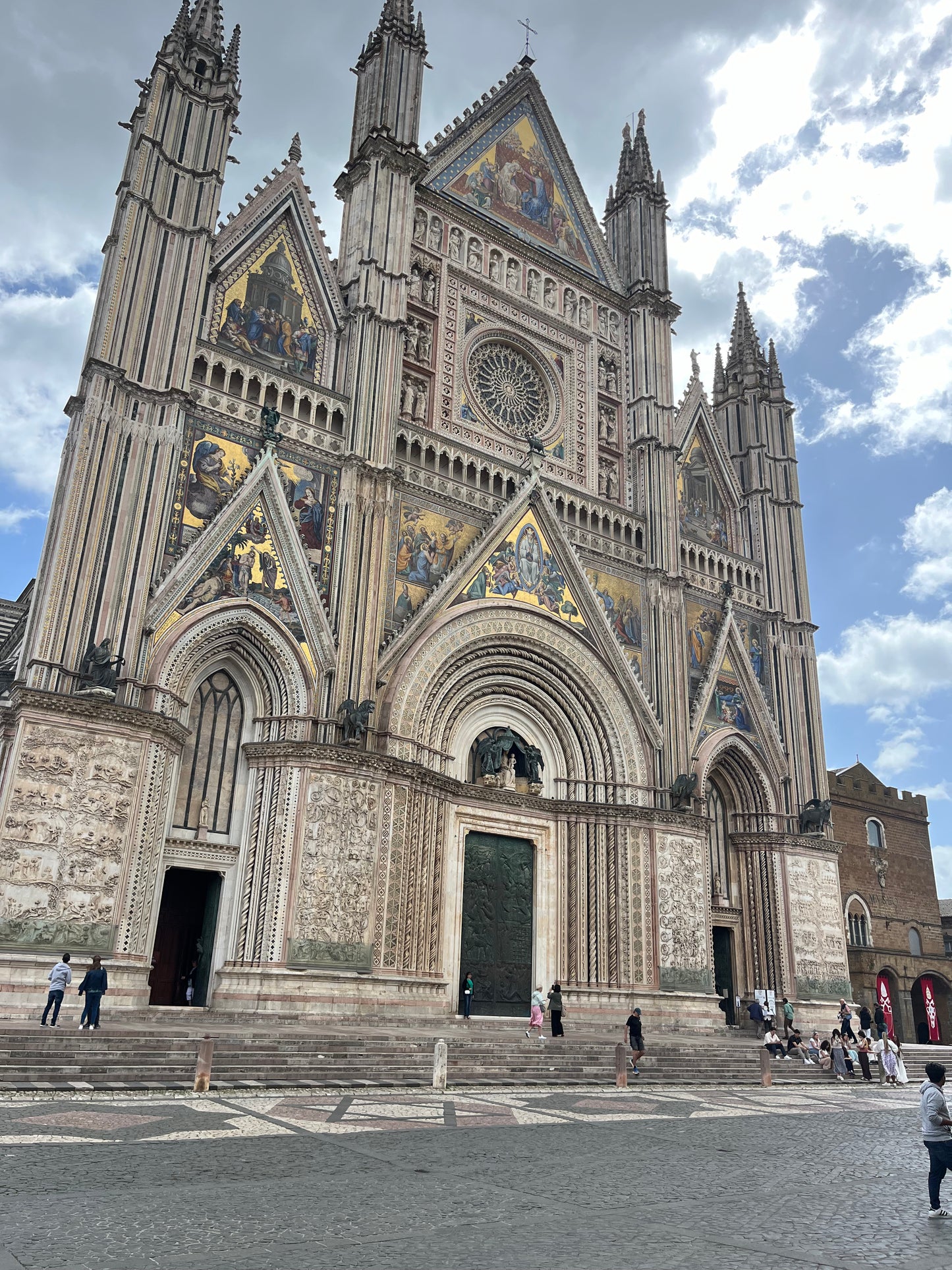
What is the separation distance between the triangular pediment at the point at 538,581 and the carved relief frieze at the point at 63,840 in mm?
8593

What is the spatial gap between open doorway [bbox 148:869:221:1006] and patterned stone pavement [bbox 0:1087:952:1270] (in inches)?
327

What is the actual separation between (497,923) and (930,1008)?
20.2m

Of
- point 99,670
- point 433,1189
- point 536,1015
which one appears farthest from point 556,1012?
point 433,1189

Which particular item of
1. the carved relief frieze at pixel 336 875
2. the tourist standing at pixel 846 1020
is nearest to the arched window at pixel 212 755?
the carved relief frieze at pixel 336 875

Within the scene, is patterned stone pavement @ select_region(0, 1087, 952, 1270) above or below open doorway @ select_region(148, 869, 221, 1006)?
below

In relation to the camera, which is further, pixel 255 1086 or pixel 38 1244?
pixel 255 1086

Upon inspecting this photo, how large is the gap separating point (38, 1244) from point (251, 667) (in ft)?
52.1

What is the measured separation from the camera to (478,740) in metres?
24.3

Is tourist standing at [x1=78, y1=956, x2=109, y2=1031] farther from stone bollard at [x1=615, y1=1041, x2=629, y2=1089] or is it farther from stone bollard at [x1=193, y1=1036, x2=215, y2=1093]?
stone bollard at [x1=615, y1=1041, x2=629, y2=1089]

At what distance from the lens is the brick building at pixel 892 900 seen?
3350 centimetres

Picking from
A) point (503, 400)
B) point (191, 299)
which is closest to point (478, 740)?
point (503, 400)

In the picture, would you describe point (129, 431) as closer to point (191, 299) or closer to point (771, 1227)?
point (191, 299)

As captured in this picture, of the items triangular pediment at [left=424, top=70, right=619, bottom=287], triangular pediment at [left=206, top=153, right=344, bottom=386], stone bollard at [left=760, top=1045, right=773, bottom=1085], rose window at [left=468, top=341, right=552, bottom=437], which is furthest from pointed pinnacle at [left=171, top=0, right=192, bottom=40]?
stone bollard at [left=760, top=1045, right=773, bottom=1085]

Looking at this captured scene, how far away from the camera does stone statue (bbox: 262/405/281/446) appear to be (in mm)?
21250
